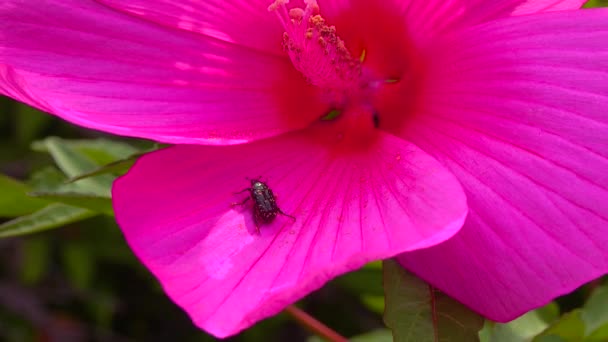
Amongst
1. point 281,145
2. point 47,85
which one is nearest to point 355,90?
point 281,145

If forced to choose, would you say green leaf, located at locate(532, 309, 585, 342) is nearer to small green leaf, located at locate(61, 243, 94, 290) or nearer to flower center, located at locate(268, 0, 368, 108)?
flower center, located at locate(268, 0, 368, 108)

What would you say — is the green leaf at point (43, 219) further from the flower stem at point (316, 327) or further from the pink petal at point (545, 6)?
the pink petal at point (545, 6)

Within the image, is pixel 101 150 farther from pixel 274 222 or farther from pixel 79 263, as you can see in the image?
pixel 79 263

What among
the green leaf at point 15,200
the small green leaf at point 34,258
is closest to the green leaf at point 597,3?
the green leaf at point 15,200

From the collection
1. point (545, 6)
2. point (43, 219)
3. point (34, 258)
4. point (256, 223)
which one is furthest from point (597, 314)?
point (34, 258)

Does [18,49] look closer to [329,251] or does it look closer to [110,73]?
[110,73]

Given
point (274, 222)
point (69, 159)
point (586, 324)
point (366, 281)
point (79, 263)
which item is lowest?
point (586, 324)
